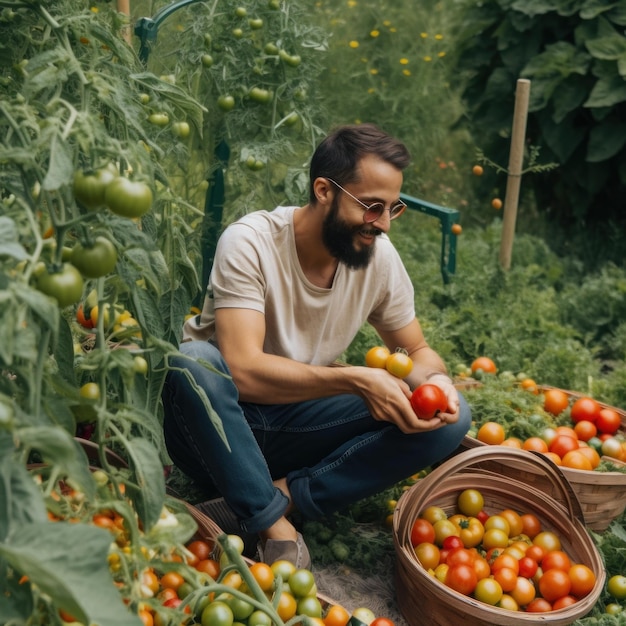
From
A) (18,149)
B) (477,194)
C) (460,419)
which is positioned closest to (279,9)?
(460,419)

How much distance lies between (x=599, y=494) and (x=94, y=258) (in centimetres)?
183

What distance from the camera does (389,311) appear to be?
2639mm

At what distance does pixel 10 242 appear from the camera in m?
1.04

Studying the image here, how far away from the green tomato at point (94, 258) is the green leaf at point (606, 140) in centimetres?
379

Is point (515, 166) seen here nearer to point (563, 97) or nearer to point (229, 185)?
point (563, 97)

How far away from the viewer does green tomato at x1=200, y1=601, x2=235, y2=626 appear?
5.50ft

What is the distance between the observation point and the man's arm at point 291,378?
2252 mm

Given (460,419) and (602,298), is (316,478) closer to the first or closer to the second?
(460,419)

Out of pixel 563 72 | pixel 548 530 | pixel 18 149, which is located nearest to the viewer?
pixel 18 149

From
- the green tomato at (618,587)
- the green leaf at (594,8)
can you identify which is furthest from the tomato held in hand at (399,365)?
the green leaf at (594,8)

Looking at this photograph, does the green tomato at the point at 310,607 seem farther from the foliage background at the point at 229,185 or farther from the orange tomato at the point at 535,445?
the orange tomato at the point at 535,445

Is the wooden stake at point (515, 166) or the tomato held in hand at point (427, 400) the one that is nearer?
the tomato held in hand at point (427, 400)

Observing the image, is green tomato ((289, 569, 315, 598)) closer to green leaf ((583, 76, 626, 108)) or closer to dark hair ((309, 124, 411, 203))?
dark hair ((309, 124, 411, 203))

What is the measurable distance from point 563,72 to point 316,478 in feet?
9.66
